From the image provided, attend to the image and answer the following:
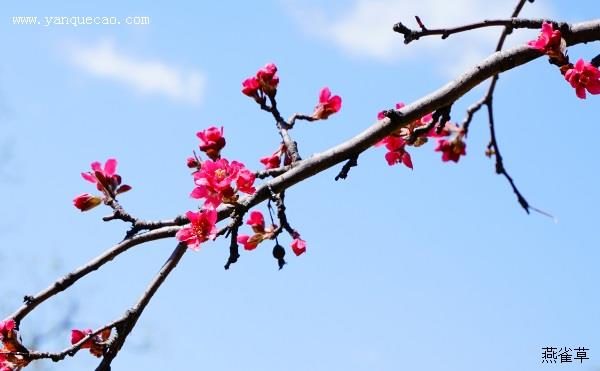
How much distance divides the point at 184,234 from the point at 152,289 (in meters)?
0.19

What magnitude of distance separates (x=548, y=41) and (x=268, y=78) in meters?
0.99

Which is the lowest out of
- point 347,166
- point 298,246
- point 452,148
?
point 298,246

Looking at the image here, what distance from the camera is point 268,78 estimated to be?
3018mm

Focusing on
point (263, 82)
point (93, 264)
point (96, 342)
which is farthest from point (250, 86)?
point (96, 342)

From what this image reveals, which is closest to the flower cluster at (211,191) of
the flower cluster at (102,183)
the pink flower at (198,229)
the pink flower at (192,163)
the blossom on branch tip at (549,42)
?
the pink flower at (198,229)

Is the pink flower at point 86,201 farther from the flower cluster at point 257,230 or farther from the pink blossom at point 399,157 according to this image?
the pink blossom at point 399,157

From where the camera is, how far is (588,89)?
264cm

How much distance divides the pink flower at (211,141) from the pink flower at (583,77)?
114 centimetres

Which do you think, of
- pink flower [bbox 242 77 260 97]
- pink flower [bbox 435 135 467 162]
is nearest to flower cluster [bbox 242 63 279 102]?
pink flower [bbox 242 77 260 97]

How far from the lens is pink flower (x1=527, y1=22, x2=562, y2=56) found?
8.35 ft

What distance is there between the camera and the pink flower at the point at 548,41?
254 cm

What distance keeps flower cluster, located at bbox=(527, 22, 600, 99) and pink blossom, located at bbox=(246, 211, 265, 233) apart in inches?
39.4

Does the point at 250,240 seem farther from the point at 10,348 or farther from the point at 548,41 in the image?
the point at 548,41

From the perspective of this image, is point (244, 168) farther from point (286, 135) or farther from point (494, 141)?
point (494, 141)
